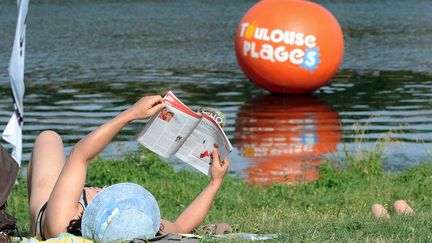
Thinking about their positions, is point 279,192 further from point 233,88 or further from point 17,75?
point 233,88

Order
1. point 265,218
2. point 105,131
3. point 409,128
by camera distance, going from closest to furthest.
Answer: point 105,131, point 265,218, point 409,128

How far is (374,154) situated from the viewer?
10805 millimetres

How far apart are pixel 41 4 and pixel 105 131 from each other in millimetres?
38924

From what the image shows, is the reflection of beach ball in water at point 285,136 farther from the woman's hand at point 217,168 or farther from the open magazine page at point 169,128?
the open magazine page at point 169,128

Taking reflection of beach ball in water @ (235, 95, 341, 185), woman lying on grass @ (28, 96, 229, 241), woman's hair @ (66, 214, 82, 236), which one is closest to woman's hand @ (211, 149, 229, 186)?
woman lying on grass @ (28, 96, 229, 241)

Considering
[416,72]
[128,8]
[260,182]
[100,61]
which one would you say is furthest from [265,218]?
[128,8]

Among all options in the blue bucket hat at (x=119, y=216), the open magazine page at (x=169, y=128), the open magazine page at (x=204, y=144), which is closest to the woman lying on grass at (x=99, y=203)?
the blue bucket hat at (x=119, y=216)

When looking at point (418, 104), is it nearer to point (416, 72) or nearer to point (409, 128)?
point (409, 128)

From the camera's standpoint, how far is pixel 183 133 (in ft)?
20.9

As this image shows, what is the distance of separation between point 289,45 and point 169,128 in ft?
31.9

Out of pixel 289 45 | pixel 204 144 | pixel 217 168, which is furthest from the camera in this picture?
pixel 289 45

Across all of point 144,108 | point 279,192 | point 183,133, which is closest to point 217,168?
point 183,133

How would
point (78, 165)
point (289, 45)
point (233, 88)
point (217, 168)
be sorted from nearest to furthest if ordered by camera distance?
point (78, 165) → point (217, 168) → point (289, 45) → point (233, 88)

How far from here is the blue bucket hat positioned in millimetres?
5934
